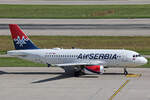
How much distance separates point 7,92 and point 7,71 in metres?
14.8

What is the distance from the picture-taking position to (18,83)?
53406mm

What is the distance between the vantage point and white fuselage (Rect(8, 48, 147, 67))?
5797 centimetres

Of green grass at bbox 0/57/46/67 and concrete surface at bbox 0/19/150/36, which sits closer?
green grass at bbox 0/57/46/67

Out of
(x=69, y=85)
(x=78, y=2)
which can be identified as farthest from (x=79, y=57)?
(x=78, y=2)

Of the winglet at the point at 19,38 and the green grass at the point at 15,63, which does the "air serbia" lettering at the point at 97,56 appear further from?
the green grass at the point at 15,63

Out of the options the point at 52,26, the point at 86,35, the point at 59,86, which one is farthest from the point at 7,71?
the point at 52,26

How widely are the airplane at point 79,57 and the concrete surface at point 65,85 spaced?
1501 millimetres

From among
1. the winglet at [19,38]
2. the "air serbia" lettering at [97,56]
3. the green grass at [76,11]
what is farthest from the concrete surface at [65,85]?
the green grass at [76,11]

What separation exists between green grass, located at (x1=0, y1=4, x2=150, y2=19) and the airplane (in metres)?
59.8

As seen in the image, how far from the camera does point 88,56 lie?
5862 cm

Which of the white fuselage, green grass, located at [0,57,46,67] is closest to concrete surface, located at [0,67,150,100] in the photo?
the white fuselage

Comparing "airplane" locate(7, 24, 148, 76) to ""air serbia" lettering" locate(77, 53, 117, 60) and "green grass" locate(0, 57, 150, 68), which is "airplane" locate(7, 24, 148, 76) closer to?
""air serbia" lettering" locate(77, 53, 117, 60)

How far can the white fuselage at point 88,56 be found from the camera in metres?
58.0

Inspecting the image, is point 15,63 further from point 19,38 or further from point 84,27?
point 84,27
